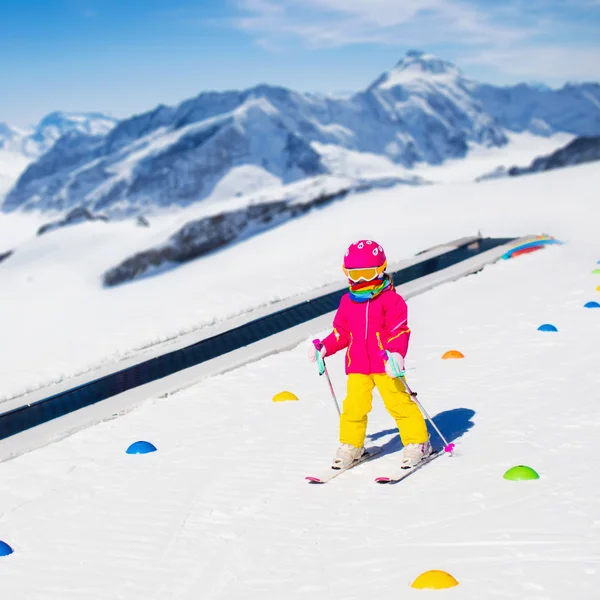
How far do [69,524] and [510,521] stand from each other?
2878 millimetres

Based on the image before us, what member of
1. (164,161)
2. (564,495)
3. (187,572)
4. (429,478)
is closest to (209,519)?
(187,572)

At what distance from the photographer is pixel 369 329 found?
598cm

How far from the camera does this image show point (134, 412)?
822 cm

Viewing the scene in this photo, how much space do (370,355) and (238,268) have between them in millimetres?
18743

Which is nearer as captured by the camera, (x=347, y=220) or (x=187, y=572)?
(x=187, y=572)

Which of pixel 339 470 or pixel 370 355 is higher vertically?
pixel 370 355

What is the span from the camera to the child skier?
5879mm

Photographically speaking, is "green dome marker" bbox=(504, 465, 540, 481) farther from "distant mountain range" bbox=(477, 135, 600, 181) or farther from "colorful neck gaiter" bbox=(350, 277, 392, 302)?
"distant mountain range" bbox=(477, 135, 600, 181)

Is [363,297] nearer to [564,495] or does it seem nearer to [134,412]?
[564,495]

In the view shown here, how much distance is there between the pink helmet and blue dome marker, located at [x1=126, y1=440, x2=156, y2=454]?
2.40 m

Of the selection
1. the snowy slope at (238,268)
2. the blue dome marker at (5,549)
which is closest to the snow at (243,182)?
the snowy slope at (238,268)

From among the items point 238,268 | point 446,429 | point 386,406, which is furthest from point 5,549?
point 238,268

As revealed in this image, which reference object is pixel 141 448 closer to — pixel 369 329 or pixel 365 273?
pixel 369 329

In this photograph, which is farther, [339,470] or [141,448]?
[141,448]
